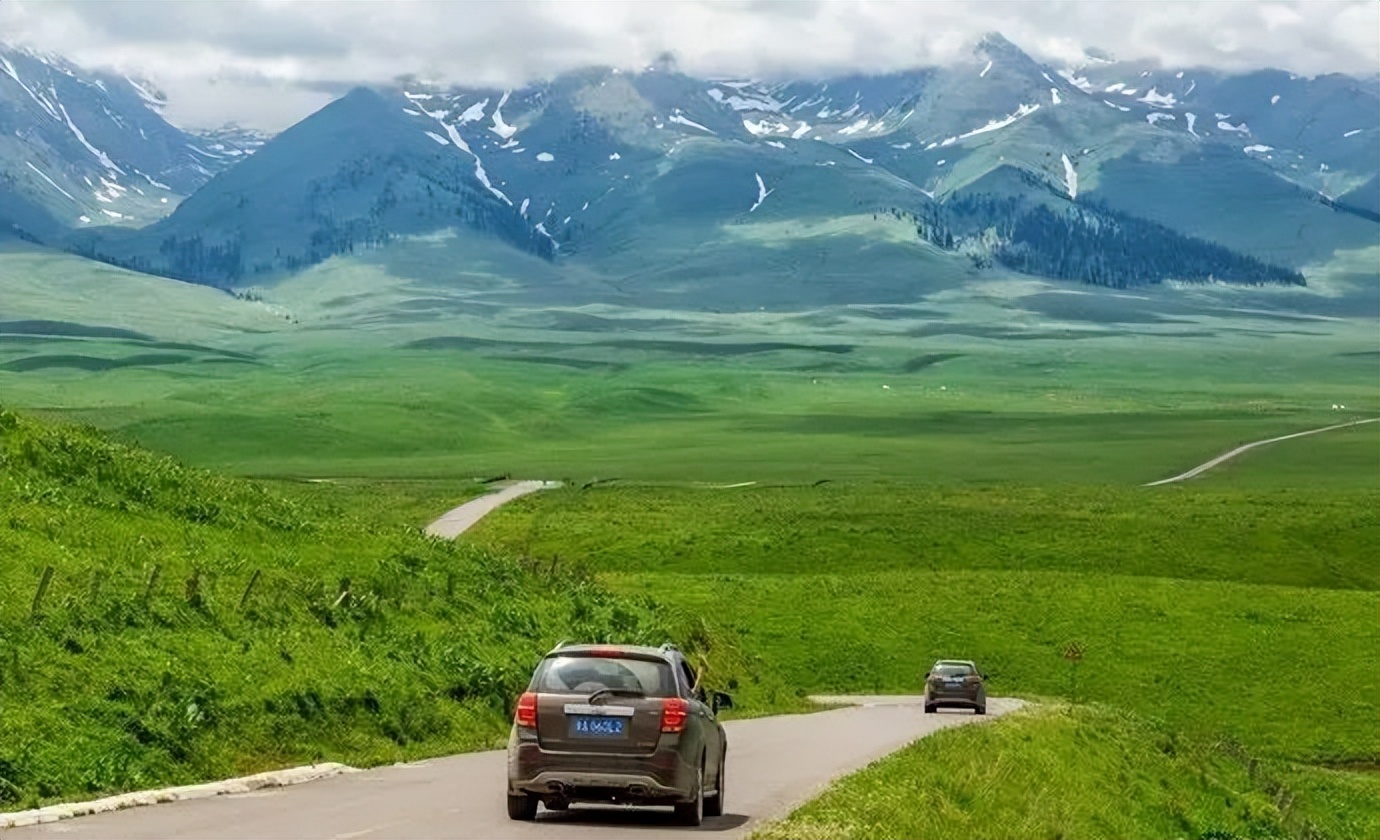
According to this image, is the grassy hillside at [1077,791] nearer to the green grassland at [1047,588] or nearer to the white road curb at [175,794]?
the white road curb at [175,794]

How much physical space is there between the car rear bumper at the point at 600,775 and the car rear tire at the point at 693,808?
30 cm

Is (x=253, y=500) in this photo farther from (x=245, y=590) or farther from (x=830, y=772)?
(x=830, y=772)

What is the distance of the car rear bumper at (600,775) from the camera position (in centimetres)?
2436

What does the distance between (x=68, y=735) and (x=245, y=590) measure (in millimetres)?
12585

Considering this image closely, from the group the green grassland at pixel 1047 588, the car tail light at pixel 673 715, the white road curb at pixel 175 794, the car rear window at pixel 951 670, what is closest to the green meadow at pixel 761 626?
the green grassland at pixel 1047 588

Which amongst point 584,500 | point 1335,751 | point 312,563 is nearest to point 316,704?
point 312,563

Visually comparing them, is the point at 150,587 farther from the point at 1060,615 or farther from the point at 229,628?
the point at 1060,615

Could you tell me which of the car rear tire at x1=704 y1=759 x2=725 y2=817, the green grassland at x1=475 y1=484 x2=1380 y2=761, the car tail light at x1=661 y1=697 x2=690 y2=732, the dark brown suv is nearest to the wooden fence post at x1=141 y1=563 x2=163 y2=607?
the car rear tire at x1=704 y1=759 x2=725 y2=817

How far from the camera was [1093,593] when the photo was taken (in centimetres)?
8694

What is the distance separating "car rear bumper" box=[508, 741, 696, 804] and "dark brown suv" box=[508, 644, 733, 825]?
0.04 ft

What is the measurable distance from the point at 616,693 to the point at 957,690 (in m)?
35.8

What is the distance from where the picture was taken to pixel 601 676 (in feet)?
82.0

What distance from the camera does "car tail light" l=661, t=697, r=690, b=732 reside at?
24.4 meters

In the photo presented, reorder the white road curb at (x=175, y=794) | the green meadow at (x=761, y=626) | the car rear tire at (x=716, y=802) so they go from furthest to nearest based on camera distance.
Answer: the green meadow at (x=761, y=626) < the car rear tire at (x=716, y=802) < the white road curb at (x=175, y=794)
